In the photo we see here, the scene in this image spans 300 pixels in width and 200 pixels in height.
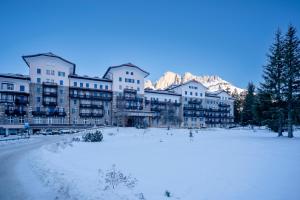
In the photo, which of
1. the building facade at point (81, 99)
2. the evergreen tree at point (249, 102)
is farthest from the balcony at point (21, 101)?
the evergreen tree at point (249, 102)

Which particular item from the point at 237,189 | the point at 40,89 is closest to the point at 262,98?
the point at 237,189

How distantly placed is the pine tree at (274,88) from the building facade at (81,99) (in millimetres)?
38062

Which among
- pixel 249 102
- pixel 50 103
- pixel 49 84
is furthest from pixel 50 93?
pixel 249 102

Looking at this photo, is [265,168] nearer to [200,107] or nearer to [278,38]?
[278,38]

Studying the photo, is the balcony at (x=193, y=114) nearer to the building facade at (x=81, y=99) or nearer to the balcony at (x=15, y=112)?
the building facade at (x=81, y=99)

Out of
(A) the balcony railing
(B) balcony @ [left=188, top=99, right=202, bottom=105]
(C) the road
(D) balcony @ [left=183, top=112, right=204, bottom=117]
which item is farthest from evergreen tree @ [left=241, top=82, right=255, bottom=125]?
(C) the road

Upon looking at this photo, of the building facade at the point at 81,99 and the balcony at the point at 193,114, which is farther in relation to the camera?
the balcony at the point at 193,114

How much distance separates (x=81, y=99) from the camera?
65.8m

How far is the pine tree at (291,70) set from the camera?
3381 centimetres

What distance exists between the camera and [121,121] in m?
68.0

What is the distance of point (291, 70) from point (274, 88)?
12.0 ft

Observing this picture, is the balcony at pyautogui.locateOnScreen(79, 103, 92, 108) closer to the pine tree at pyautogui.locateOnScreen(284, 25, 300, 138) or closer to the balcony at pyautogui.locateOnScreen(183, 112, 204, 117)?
the balcony at pyautogui.locateOnScreen(183, 112, 204, 117)

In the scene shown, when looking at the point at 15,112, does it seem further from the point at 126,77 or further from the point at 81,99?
the point at 126,77

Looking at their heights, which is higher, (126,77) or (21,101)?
(126,77)
